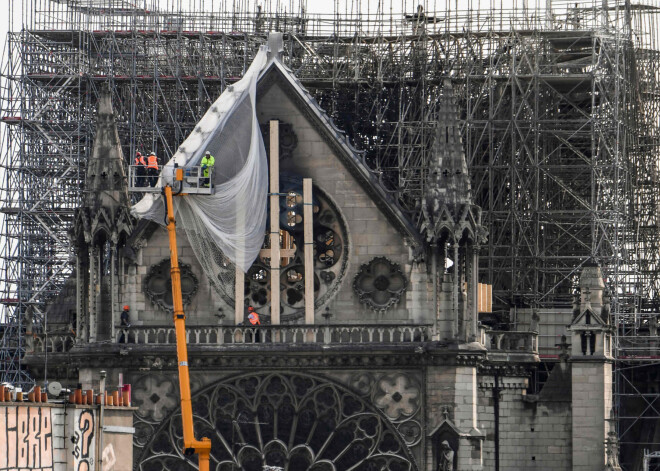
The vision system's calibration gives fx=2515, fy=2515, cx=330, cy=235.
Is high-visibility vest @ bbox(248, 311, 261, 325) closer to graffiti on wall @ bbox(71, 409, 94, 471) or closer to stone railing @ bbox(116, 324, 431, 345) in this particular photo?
stone railing @ bbox(116, 324, 431, 345)

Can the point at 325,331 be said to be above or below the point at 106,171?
below

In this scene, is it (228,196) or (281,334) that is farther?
(228,196)

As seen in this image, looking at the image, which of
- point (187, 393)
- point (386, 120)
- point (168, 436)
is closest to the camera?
point (187, 393)

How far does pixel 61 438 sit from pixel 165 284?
1711 cm

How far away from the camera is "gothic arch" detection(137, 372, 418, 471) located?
75125mm

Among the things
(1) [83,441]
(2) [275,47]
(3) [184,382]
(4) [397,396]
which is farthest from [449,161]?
(1) [83,441]

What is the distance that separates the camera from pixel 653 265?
3652 inches

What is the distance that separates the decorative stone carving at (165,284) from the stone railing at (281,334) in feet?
3.29

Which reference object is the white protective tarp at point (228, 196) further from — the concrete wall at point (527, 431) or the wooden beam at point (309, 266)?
the concrete wall at point (527, 431)

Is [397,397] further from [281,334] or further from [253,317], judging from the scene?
[253,317]

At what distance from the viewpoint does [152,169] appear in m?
76.3

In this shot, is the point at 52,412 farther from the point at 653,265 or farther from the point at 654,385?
the point at 653,265

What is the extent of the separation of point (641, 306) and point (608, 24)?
405 inches

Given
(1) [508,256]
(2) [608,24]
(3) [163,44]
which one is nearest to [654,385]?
(1) [508,256]
